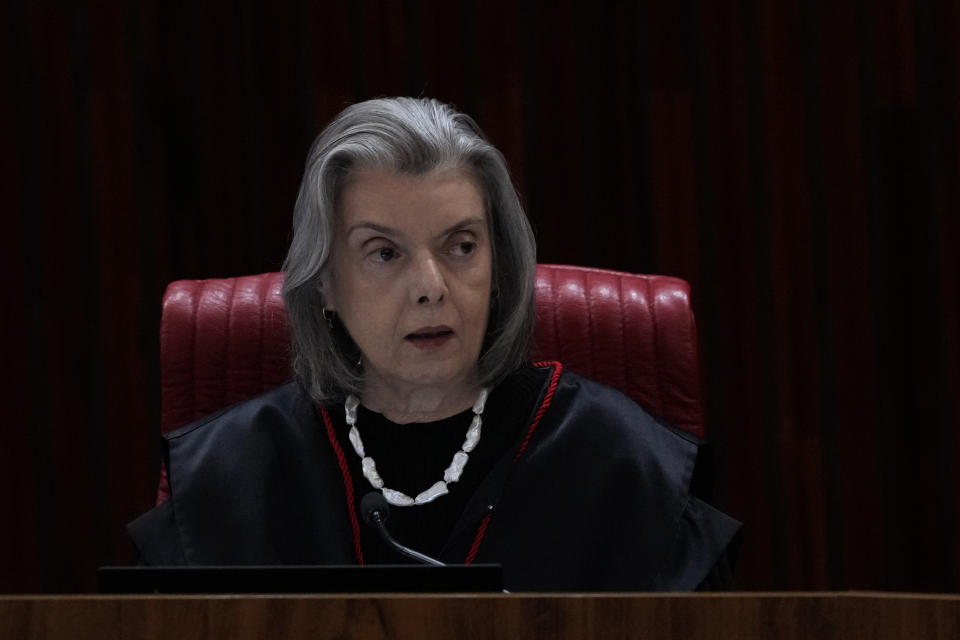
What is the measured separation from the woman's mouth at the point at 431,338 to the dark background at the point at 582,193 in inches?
34.2

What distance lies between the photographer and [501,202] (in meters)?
1.44

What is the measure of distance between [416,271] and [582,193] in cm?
91

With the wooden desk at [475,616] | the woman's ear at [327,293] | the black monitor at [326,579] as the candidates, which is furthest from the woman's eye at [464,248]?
the wooden desk at [475,616]

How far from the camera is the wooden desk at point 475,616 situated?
692 mm

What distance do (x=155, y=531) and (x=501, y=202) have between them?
57 cm

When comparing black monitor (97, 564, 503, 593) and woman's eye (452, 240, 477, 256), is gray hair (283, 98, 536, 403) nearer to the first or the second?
woman's eye (452, 240, 477, 256)

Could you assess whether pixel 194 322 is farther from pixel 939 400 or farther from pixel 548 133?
pixel 939 400

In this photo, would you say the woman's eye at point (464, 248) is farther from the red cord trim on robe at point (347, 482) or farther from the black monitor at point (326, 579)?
the black monitor at point (326, 579)

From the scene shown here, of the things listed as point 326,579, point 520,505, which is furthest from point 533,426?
point 326,579

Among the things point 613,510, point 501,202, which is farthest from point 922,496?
point 501,202

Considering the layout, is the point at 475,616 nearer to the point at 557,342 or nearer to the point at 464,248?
the point at 464,248

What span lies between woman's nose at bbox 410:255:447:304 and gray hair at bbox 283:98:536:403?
113mm

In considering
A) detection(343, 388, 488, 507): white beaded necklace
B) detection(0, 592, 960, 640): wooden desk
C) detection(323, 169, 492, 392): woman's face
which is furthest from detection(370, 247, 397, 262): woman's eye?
detection(0, 592, 960, 640): wooden desk

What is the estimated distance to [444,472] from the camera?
142 cm
